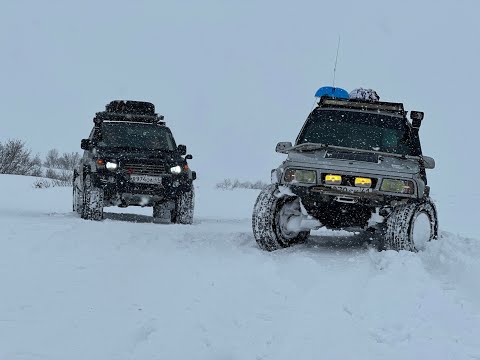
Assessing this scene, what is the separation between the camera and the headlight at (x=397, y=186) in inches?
312

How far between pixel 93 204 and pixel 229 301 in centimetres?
692

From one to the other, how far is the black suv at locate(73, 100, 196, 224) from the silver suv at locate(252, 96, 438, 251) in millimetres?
4076

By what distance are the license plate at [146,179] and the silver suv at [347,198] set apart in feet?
13.3

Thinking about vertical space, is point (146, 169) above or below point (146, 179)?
above

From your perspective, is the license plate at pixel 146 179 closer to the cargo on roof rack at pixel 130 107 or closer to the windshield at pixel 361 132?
the cargo on roof rack at pixel 130 107

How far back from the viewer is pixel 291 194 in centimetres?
816

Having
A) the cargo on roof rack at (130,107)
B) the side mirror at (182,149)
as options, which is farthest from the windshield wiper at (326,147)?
the cargo on roof rack at (130,107)

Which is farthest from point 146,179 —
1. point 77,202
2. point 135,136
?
point 77,202

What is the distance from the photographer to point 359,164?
8.08 metres

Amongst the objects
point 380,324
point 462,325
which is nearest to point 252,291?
point 380,324

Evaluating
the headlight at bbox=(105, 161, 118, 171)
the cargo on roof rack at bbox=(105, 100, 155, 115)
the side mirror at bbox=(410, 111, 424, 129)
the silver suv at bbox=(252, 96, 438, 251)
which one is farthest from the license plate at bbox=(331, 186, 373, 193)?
the cargo on roof rack at bbox=(105, 100, 155, 115)

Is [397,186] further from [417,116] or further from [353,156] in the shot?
[417,116]

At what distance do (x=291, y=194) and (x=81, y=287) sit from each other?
10.2 ft

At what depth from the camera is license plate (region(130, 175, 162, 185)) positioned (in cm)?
1229
